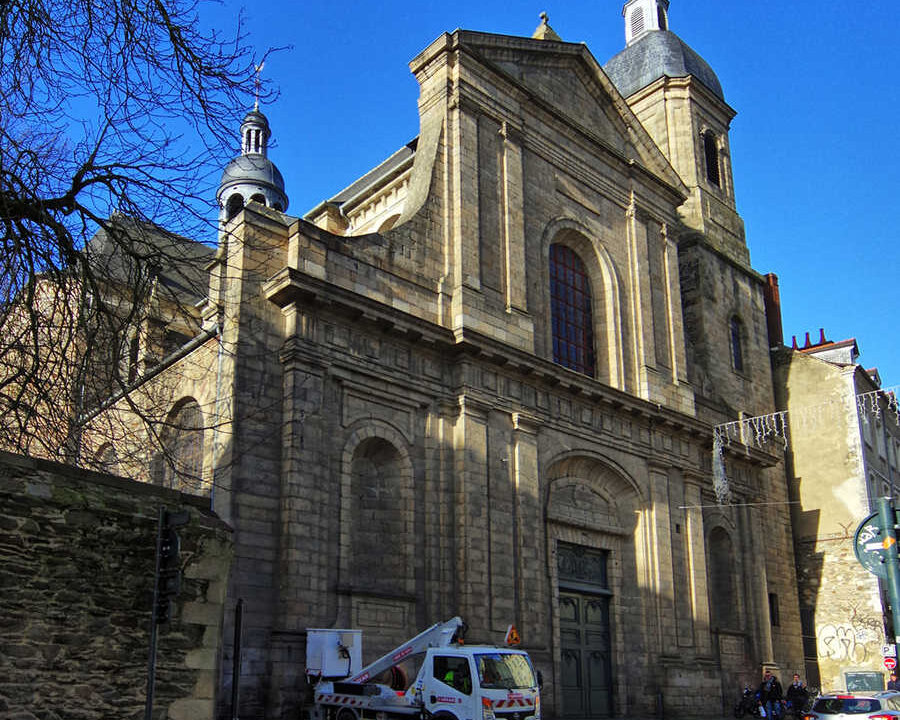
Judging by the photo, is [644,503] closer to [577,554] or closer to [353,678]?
[577,554]

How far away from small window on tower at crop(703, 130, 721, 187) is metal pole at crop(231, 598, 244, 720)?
23377 mm

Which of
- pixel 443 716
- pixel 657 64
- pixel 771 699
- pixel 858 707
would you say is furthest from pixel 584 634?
pixel 657 64

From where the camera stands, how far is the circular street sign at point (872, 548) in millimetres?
7152

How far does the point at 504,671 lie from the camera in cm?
1354

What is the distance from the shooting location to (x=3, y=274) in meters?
8.40

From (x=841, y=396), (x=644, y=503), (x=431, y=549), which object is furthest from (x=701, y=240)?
(x=431, y=549)

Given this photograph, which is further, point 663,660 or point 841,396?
point 841,396

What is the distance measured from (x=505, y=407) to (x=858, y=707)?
8.02 m

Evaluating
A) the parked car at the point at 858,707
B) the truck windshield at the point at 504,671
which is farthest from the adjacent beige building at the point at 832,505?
the truck windshield at the point at 504,671

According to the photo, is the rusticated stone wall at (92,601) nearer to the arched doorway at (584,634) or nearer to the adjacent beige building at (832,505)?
the arched doorway at (584,634)

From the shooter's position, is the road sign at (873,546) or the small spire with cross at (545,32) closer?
the road sign at (873,546)

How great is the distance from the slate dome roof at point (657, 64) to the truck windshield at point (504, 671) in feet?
76.4

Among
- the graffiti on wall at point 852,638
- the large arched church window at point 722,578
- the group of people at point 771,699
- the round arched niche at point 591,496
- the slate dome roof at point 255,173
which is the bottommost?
the group of people at point 771,699

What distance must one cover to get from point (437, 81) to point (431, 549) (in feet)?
33.3
